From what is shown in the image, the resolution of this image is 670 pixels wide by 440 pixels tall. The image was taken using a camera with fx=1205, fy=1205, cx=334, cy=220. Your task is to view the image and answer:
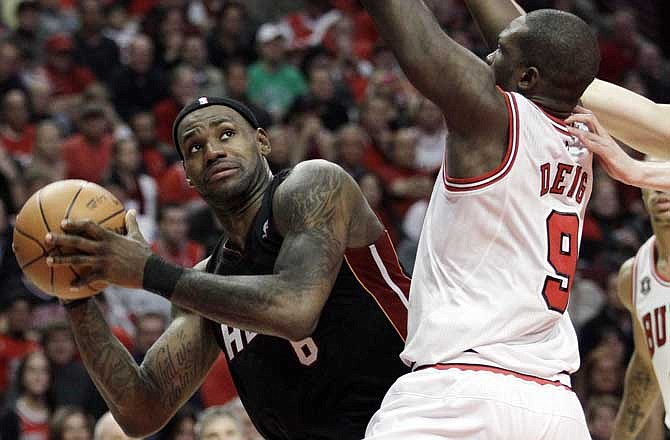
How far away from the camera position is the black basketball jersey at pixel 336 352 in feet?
14.5

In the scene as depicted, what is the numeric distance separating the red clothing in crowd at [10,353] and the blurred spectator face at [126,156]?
213 cm

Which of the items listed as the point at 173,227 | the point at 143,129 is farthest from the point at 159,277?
the point at 143,129

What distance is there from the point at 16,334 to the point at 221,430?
3.13 m

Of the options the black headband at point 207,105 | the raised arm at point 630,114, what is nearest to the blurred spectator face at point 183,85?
the black headband at point 207,105

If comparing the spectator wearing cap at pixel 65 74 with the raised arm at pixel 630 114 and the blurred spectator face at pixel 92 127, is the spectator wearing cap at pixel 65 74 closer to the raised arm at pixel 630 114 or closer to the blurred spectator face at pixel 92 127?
the blurred spectator face at pixel 92 127

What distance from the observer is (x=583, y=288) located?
10.9m

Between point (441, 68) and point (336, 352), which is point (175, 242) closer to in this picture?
point (336, 352)

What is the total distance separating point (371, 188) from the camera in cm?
1095

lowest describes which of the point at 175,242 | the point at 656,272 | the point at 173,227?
the point at 175,242

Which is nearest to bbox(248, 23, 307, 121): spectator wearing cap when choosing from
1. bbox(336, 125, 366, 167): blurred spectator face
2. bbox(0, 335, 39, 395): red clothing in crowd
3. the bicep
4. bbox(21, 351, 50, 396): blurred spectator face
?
bbox(336, 125, 366, 167): blurred spectator face

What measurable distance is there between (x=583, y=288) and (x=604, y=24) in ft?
23.8

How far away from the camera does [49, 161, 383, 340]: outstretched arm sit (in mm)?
3723

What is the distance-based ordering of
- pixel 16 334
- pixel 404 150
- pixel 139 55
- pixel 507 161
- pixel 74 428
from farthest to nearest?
pixel 139 55
pixel 404 150
pixel 16 334
pixel 74 428
pixel 507 161

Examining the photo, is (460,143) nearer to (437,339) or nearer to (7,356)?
(437,339)
